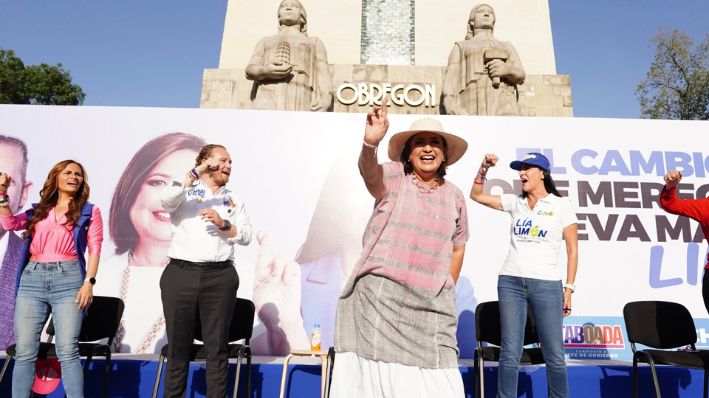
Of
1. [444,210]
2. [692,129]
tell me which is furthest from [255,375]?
[692,129]

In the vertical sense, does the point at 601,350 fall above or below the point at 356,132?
below

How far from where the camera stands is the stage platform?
3189 mm

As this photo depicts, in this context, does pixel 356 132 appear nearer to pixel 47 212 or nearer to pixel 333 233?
pixel 333 233

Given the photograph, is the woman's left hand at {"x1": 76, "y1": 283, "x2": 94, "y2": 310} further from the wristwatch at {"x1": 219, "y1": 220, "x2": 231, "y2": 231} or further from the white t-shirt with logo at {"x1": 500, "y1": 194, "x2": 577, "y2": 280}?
the white t-shirt with logo at {"x1": 500, "y1": 194, "x2": 577, "y2": 280}

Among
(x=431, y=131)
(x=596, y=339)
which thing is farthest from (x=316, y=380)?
(x=596, y=339)

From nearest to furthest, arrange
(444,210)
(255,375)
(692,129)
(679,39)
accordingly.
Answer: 1. (444,210)
2. (255,375)
3. (692,129)
4. (679,39)

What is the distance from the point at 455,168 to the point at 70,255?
3.23m

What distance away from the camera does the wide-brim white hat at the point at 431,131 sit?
1658mm

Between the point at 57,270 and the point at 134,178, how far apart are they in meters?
1.97

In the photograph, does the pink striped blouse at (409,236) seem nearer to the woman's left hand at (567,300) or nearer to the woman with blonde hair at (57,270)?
the woman's left hand at (567,300)

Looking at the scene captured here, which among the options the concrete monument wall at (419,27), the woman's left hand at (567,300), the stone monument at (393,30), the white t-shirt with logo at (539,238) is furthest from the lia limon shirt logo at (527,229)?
the concrete monument wall at (419,27)

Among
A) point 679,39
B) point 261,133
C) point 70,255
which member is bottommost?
point 70,255

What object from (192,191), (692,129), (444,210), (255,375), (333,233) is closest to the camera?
(444,210)

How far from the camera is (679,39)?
17453mm
